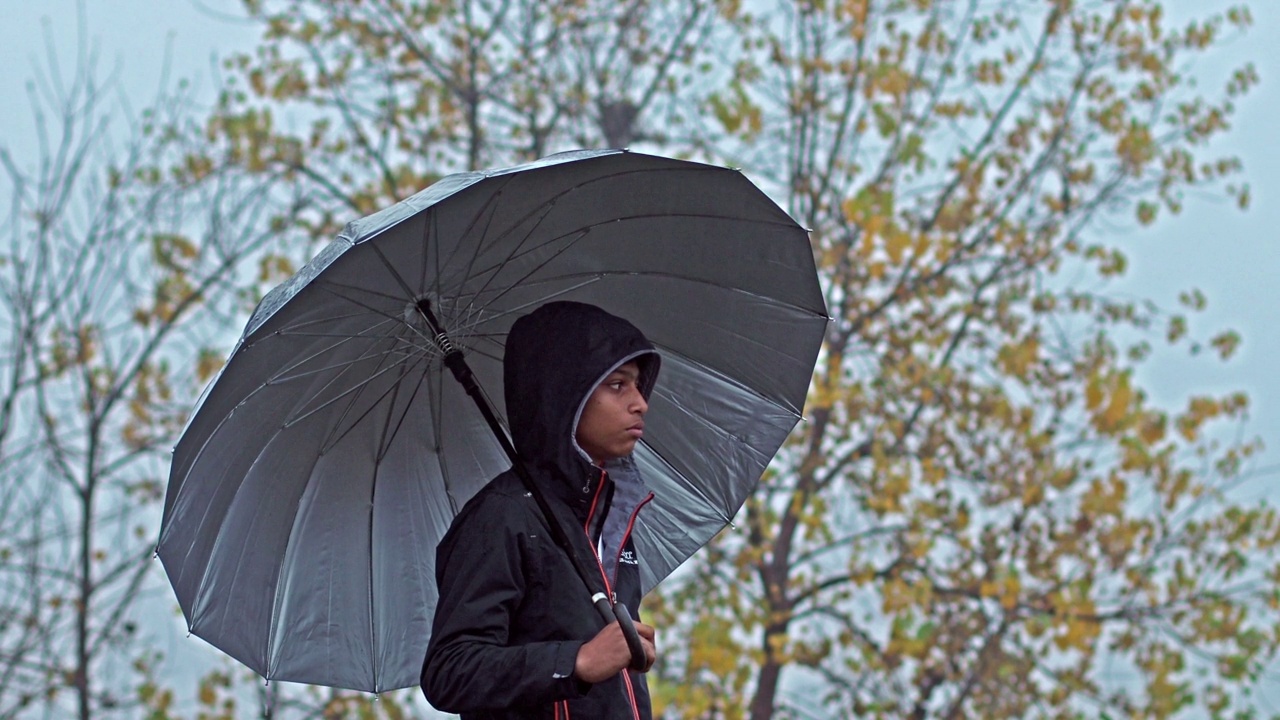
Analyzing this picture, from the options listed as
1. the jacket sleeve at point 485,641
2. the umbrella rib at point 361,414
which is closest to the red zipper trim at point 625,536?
the jacket sleeve at point 485,641

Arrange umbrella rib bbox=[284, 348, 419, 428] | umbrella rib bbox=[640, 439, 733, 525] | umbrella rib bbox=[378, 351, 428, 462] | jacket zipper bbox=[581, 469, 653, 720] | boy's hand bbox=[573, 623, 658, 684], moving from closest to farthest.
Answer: boy's hand bbox=[573, 623, 658, 684]
jacket zipper bbox=[581, 469, 653, 720]
umbrella rib bbox=[284, 348, 419, 428]
umbrella rib bbox=[378, 351, 428, 462]
umbrella rib bbox=[640, 439, 733, 525]

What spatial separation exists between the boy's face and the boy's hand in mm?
361

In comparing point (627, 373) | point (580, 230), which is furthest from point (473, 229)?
point (627, 373)

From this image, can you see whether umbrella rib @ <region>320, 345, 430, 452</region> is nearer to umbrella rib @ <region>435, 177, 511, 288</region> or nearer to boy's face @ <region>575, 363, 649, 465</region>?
umbrella rib @ <region>435, 177, 511, 288</region>

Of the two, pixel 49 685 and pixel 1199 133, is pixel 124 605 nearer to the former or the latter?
pixel 49 685

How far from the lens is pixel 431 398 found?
2.28 m

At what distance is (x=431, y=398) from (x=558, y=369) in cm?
38

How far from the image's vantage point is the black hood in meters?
1.96

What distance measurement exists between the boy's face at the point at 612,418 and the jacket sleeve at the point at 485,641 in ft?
0.61

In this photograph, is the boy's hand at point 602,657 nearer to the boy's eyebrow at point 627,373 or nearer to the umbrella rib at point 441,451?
the boy's eyebrow at point 627,373

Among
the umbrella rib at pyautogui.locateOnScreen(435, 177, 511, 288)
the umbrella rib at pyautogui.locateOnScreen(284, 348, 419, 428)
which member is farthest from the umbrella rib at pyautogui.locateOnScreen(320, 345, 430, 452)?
the umbrella rib at pyautogui.locateOnScreen(435, 177, 511, 288)

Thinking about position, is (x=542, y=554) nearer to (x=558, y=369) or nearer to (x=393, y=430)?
(x=558, y=369)

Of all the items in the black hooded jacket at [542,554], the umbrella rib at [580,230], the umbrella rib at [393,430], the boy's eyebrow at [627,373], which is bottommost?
the black hooded jacket at [542,554]

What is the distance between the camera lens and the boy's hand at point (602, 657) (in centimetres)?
170
